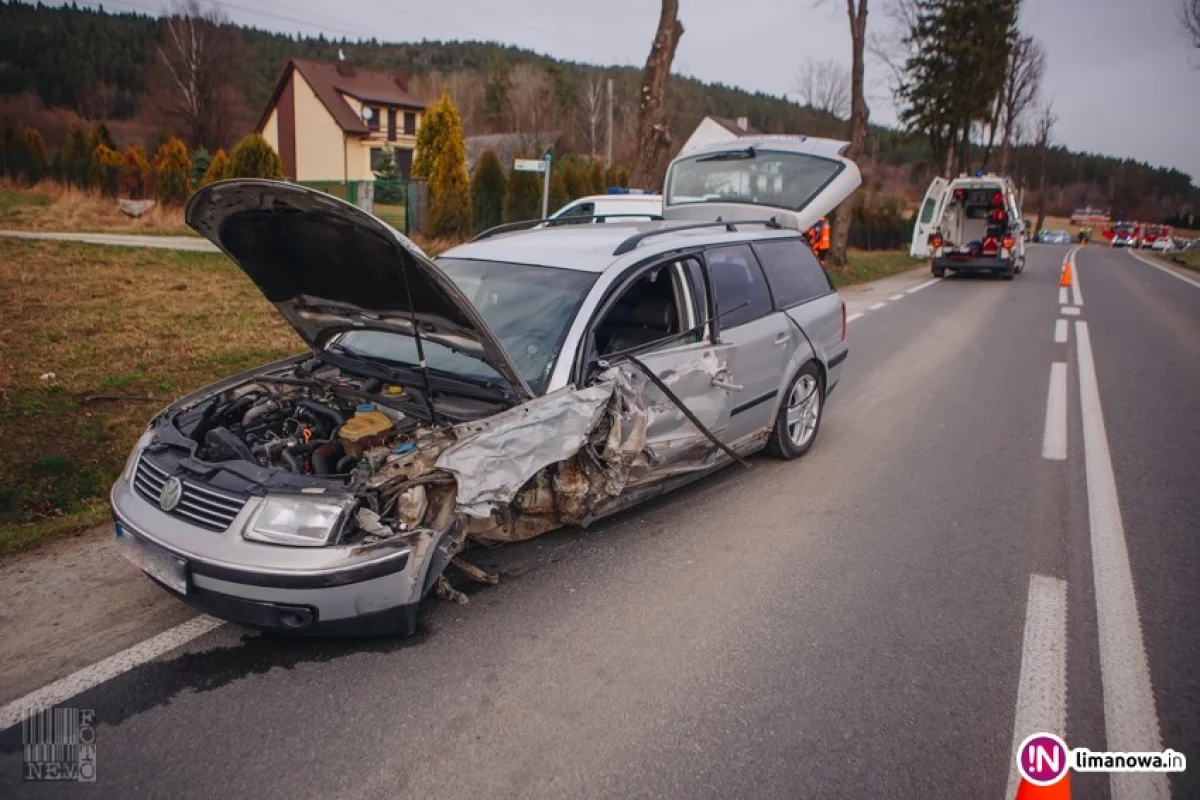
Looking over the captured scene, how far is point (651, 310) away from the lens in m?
4.82

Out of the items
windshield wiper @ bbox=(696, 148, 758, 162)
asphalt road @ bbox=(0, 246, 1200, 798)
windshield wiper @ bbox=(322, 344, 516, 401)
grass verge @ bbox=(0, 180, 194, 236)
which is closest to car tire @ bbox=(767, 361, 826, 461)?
asphalt road @ bbox=(0, 246, 1200, 798)

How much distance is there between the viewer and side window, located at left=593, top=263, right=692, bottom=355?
4672mm

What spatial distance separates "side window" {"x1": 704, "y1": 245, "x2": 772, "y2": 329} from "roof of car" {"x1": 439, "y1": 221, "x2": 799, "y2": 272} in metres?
0.11

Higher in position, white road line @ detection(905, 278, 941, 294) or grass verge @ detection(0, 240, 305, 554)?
white road line @ detection(905, 278, 941, 294)

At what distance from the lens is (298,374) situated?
4309 mm

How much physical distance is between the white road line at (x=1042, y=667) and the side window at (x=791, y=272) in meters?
2.50

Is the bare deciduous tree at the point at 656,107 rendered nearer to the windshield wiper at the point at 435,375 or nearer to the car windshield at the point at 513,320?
the car windshield at the point at 513,320

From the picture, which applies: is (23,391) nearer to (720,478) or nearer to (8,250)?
(720,478)

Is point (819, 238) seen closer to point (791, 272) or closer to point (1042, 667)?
point (791, 272)

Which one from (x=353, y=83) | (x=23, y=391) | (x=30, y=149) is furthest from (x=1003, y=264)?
(x=353, y=83)

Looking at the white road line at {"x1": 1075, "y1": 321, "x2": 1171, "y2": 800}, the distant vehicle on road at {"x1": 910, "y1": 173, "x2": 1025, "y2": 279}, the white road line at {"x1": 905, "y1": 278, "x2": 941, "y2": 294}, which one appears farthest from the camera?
the distant vehicle on road at {"x1": 910, "y1": 173, "x2": 1025, "y2": 279}

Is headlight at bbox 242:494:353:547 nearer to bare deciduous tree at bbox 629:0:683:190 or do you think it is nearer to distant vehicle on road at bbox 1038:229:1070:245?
bare deciduous tree at bbox 629:0:683:190

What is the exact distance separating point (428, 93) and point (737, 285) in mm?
80211
